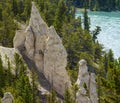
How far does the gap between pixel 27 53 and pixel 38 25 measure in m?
3.56

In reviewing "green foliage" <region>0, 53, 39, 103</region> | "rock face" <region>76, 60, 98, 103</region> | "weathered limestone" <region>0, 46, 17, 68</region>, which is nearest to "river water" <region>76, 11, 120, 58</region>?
"weathered limestone" <region>0, 46, 17, 68</region>

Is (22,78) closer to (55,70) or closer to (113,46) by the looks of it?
(55,70)

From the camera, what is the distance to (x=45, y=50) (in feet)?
151

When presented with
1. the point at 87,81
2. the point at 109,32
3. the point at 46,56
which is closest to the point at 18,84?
the point at 87,81

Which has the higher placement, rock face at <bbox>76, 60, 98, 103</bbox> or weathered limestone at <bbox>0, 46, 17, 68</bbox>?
weathered limestone at <bbox>0, 46, 17, 68</bbox>

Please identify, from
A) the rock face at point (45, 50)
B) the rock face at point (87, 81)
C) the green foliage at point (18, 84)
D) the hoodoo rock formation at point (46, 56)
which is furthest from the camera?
the rock face at point (45, 50)

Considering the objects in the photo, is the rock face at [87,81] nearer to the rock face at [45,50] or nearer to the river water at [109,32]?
the rock face at [45,50]

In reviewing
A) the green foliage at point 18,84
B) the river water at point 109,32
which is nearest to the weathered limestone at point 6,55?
the green foliage at point 18,84

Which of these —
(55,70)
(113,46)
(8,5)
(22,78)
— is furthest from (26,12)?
(22,78)

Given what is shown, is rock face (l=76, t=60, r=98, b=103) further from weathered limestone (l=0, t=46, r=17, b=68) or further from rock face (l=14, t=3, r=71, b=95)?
weathered limestone (l=0, t=46, r=17, b=68)

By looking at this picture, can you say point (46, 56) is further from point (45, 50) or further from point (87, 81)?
point (87, 81)

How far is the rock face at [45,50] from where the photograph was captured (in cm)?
4494

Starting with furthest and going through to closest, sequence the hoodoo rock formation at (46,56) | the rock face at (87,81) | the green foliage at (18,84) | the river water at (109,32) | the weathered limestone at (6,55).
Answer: the river water at (109,32), the weathered limestone at (6,55), the hoodoo rock formation at (46,56), the rock face at (87,81), the green foliage at (18,84)

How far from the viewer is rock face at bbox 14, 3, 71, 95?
44.9 meters
